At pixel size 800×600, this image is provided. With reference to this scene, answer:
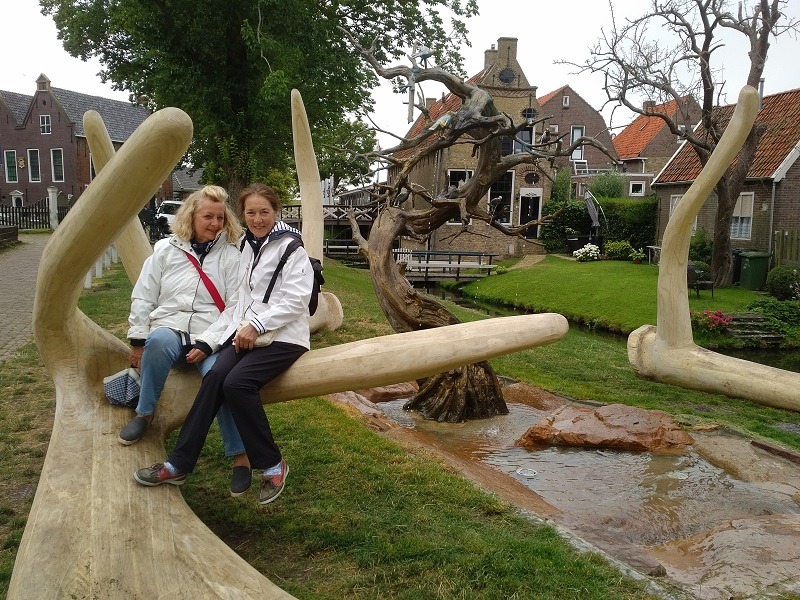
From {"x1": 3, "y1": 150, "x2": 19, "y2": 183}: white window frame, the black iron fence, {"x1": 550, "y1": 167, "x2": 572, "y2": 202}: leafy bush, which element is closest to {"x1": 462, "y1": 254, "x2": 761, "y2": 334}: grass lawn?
{"x1": 550, "y1": 167, "x2": 572, "y2": 202}: leafy bush

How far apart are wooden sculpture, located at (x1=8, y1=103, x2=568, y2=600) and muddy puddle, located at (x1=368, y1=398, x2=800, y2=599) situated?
1.71 metres

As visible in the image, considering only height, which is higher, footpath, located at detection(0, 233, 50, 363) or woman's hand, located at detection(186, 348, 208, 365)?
woman's hand, located at detection(186, 348, 208, 365)

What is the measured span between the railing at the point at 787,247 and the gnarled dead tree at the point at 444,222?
15.3 m

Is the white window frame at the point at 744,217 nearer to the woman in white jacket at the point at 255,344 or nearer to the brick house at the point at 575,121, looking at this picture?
the brick house at the point at 575,121

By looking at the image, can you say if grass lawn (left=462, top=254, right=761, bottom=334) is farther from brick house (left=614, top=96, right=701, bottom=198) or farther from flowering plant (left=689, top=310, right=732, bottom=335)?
brick house (left=614, top=96, right=701, bottom=198)

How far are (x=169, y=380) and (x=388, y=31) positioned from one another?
16.8m

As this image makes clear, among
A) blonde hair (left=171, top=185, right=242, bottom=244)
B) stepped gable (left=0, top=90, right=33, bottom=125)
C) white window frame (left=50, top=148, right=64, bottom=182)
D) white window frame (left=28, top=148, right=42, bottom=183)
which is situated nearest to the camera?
blonde hair (left=171, top=185, right=242, bottom=244)

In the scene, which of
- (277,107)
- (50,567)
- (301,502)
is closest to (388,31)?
(277,107)

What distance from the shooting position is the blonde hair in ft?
12.2

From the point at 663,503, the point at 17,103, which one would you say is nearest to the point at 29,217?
the point at 17,103

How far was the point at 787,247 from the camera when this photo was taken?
20016 mm

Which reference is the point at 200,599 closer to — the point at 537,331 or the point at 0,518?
the point at 537,331

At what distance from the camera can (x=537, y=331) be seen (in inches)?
124

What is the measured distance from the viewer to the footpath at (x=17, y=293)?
9096 millimetres
